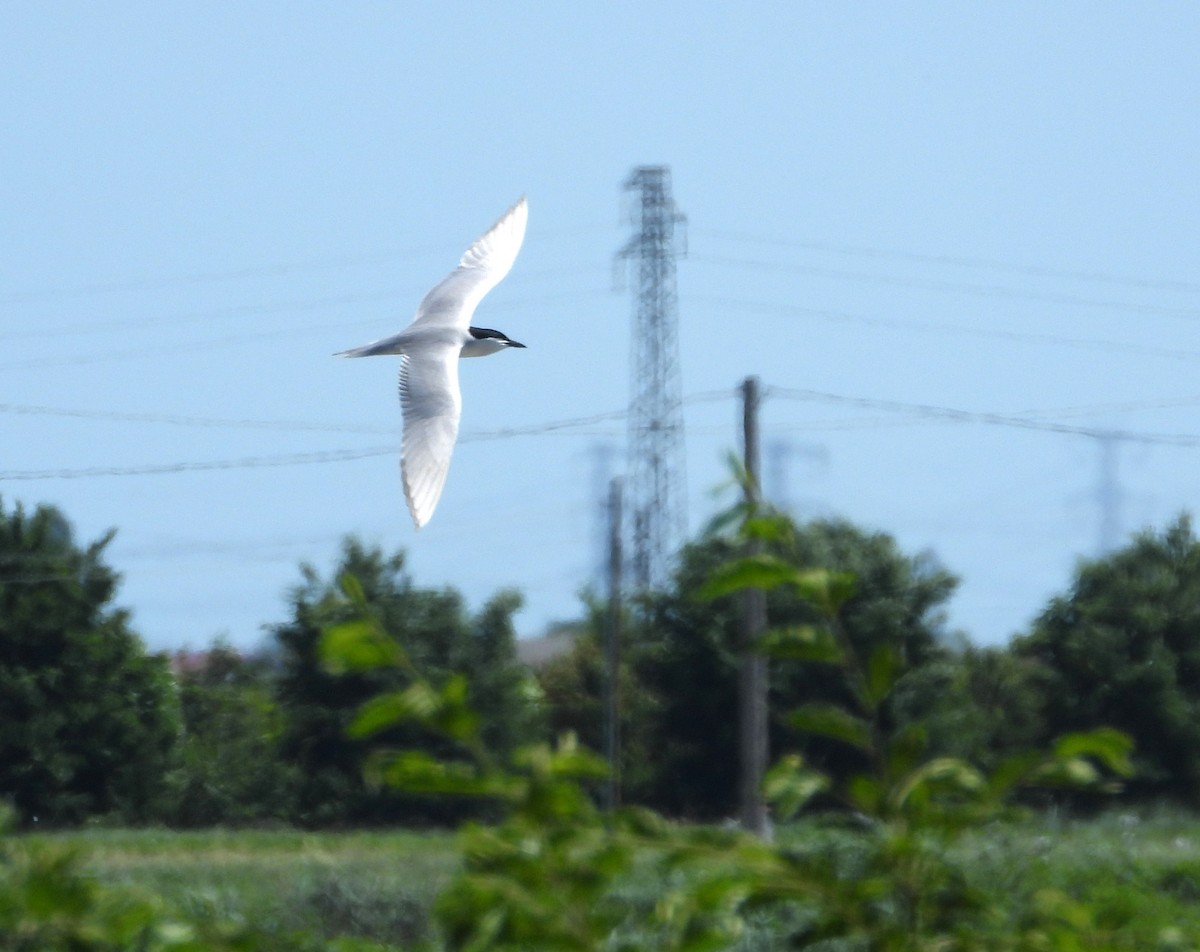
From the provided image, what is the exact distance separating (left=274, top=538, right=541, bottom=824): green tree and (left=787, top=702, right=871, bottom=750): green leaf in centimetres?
2499

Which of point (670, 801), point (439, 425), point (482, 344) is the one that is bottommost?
point (670, 801)

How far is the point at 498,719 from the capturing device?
28672 mm

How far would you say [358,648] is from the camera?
1.44 metres

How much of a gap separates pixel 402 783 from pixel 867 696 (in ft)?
1.12

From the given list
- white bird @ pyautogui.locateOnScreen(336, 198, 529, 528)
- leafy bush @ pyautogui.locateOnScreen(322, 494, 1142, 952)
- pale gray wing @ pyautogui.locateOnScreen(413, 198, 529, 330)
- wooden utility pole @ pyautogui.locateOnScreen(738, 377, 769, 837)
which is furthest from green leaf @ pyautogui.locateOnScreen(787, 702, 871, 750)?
wooden utility pole @ pyautogui.locateOnScreen(738, 377, 769, 837)

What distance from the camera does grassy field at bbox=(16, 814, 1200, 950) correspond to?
36.9ft

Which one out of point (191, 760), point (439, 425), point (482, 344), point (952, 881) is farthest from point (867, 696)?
point (191, 760)

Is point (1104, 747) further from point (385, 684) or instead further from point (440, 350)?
point (385, 684)

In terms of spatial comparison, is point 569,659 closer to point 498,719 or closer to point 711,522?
Answer: point 498,719

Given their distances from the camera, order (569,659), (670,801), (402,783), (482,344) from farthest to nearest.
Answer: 1. (569,659)
2. (670,801)
3. (482,344)
4. (402,783)

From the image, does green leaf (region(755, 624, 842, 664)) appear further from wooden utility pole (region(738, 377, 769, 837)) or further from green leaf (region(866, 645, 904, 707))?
wooden utility pole (region(738, 377, 769, 837))

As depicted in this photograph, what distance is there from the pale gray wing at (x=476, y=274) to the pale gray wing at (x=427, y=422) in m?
0.92

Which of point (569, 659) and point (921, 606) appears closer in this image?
point (921, 606)

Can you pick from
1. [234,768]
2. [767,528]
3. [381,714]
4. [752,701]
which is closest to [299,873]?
[752,701]
